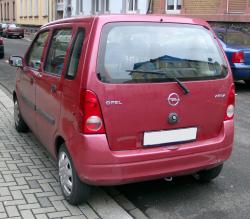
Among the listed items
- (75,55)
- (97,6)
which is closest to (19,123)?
(75,55)

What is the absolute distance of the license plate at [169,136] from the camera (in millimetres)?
3918

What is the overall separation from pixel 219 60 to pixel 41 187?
2134 mm

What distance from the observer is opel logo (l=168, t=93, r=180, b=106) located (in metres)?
3.95

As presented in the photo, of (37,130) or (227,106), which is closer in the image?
(227,106)

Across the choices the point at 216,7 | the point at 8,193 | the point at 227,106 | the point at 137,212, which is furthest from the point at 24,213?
the point at 216,7

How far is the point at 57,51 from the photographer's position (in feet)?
15.1

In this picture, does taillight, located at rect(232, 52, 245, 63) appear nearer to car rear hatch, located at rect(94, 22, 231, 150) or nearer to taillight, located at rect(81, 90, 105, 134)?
car rear hatch, located at rect(94, 22, 231, 150)

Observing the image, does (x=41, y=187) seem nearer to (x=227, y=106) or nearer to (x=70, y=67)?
(x=70, y=67)

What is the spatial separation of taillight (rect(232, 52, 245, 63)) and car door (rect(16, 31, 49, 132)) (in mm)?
6163

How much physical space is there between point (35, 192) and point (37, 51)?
182 centimetres

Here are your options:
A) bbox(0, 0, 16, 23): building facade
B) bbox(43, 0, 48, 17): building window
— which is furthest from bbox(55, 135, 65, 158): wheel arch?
bbox(0, 0, 16, 23): building facade

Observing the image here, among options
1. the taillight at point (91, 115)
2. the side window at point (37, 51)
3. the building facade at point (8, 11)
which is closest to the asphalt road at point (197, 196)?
the taillight at point (91, 115)

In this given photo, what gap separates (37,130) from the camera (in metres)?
5.20

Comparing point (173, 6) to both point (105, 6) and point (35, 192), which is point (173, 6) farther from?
point (35, 192)
